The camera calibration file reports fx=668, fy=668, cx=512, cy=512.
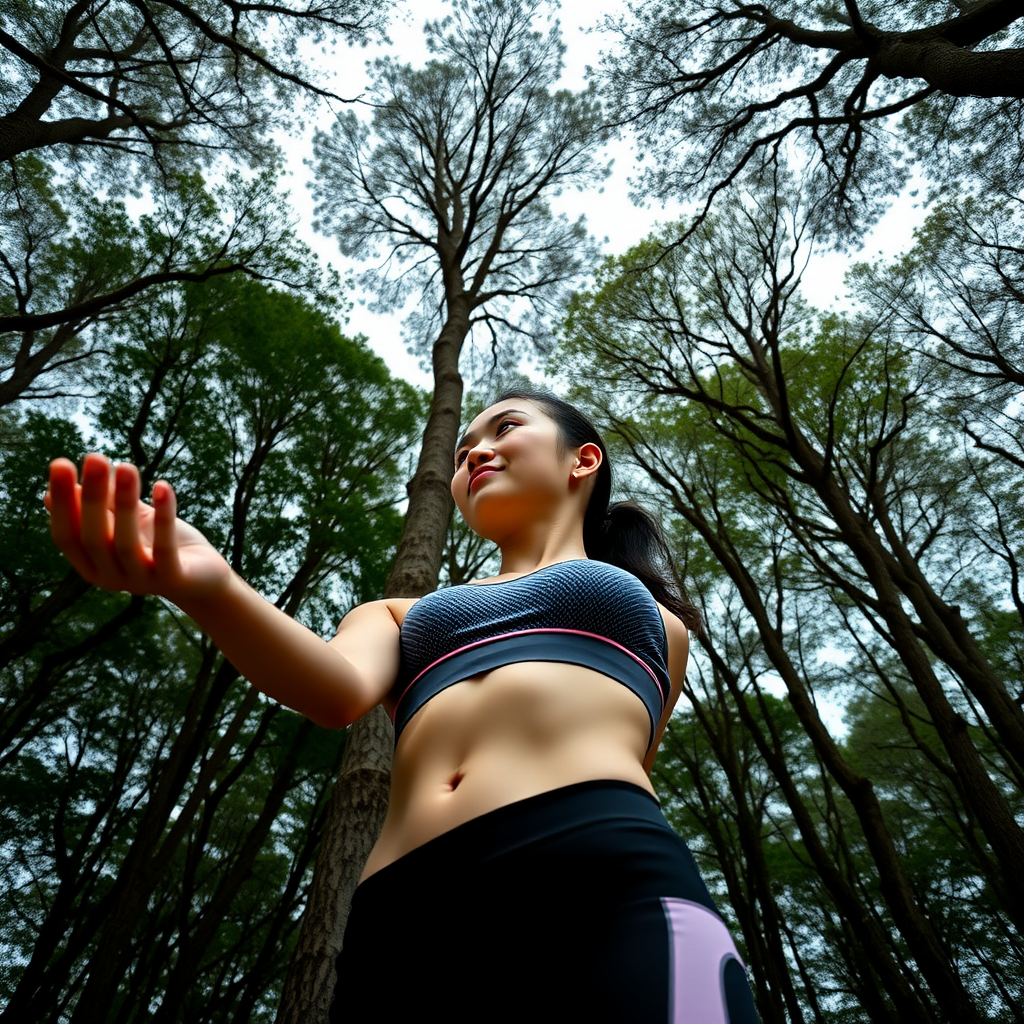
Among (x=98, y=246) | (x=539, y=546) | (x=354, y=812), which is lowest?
(x=539, y=546)

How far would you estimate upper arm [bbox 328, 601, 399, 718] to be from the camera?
1.16 metres

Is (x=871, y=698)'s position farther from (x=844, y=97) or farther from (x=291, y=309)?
(x=291, y=309)

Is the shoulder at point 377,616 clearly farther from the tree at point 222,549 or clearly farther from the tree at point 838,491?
the tree at point 222,549

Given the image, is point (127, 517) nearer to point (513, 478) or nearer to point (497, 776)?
point (497, 776)

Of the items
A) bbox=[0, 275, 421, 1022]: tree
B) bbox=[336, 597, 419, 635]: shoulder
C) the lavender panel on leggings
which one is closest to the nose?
bbox=[336, 597, 419, 635]: shoulder

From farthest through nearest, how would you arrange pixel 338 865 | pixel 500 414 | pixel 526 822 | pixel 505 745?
1. pixel 338 865
2. pixel 500 414
3. pixel 505 745
4. pixel 526 822

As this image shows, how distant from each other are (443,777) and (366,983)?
29 cm

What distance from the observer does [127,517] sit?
785 mm

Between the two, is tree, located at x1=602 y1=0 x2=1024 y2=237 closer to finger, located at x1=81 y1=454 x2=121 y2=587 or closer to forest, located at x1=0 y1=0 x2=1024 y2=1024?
forest, located at x1=0 y1=0 x2=1024 y2=1024

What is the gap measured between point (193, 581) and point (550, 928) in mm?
638

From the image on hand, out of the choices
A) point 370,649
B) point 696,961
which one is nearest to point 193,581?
point 370,649

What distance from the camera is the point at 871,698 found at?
1684cm

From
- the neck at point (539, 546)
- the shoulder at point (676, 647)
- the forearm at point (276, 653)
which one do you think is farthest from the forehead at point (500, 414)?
the forearm at point (276, 653)

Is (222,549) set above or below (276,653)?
above
